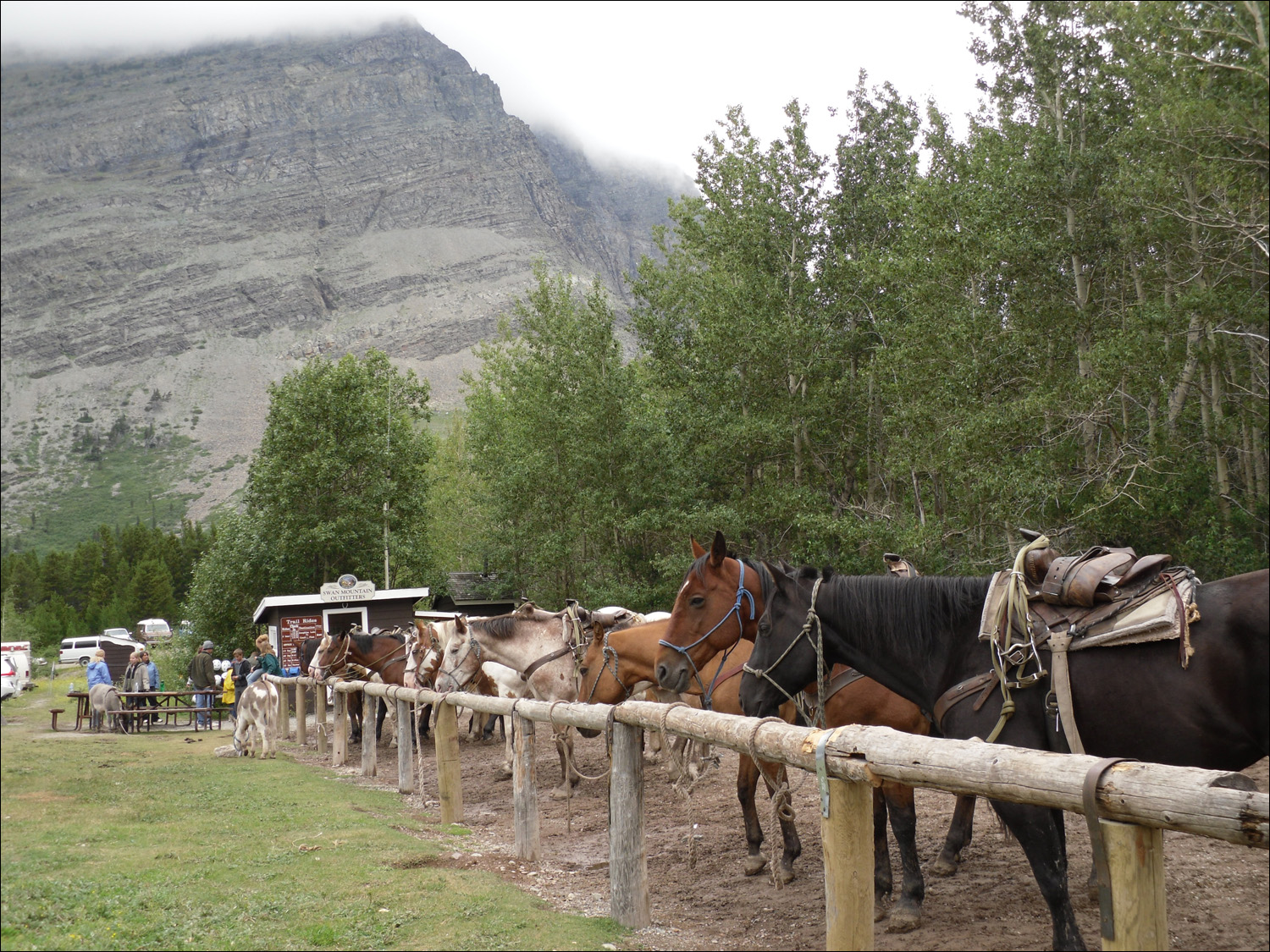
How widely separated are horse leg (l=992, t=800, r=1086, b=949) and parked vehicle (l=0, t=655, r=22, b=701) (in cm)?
366

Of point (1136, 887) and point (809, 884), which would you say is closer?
point (1136, 887)

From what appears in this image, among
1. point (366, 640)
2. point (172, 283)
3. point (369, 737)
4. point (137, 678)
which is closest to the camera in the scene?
point (369, 737)

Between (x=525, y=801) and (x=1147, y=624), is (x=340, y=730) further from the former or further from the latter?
(x=1147, y=624)

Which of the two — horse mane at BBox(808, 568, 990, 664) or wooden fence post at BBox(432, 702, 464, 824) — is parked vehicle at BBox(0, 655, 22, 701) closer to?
horse mane at BBox(808, 568, 990, 664)

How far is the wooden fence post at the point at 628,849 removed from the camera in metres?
4.46

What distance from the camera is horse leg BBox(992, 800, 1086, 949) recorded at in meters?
3.63

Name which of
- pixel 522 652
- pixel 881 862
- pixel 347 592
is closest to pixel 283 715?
pixel 347 592

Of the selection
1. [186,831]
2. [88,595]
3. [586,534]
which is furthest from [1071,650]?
[88,595]

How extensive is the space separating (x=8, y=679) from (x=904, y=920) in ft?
13.5

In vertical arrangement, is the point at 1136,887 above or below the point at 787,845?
above

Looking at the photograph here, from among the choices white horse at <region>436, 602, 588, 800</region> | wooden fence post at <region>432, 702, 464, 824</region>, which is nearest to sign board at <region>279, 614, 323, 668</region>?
white horse at <region>436, 602, 588, 800</region>

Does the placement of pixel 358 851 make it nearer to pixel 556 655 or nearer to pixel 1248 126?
pixel 556 655

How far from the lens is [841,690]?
5.53 meters

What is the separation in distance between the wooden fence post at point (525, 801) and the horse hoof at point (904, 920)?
2423 millimetres
